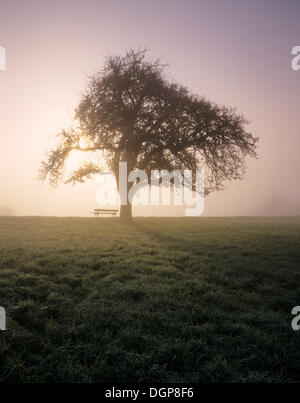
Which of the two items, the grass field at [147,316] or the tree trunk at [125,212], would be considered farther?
the tree trunk at [125,212]

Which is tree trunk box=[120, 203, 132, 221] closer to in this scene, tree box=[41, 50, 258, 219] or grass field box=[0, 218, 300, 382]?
tree box=[41, 50, 258, 219]

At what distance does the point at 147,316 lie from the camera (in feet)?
20.0

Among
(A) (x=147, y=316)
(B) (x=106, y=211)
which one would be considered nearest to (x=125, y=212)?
(B) (x=106, y=211)

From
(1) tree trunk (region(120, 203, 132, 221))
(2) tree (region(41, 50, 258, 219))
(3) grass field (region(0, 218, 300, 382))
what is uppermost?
(2) tree (region(41, 50, 258, 219))

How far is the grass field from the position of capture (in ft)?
14.6

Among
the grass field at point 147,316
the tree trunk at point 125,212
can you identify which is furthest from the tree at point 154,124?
the grass field at point 147,316

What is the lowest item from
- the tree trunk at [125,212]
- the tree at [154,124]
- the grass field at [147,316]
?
the grass field at [147,316]

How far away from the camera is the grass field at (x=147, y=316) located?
175 inches

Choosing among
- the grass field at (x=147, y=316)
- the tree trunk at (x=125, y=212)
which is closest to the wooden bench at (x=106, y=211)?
the tree trunk at (x=125, y=212)

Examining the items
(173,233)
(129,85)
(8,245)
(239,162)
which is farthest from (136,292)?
(129,85)

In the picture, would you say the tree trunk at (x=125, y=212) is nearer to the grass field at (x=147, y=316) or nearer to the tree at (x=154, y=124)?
the tree at (x=154, y=124)

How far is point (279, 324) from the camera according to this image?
5.93 m

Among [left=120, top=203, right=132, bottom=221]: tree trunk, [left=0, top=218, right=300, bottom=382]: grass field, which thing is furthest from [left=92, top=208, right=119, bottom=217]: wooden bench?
[left=0, top=218, right=300, bottom=382]: grass field

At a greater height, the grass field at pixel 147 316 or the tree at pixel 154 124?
the tree at pixel 154 124
